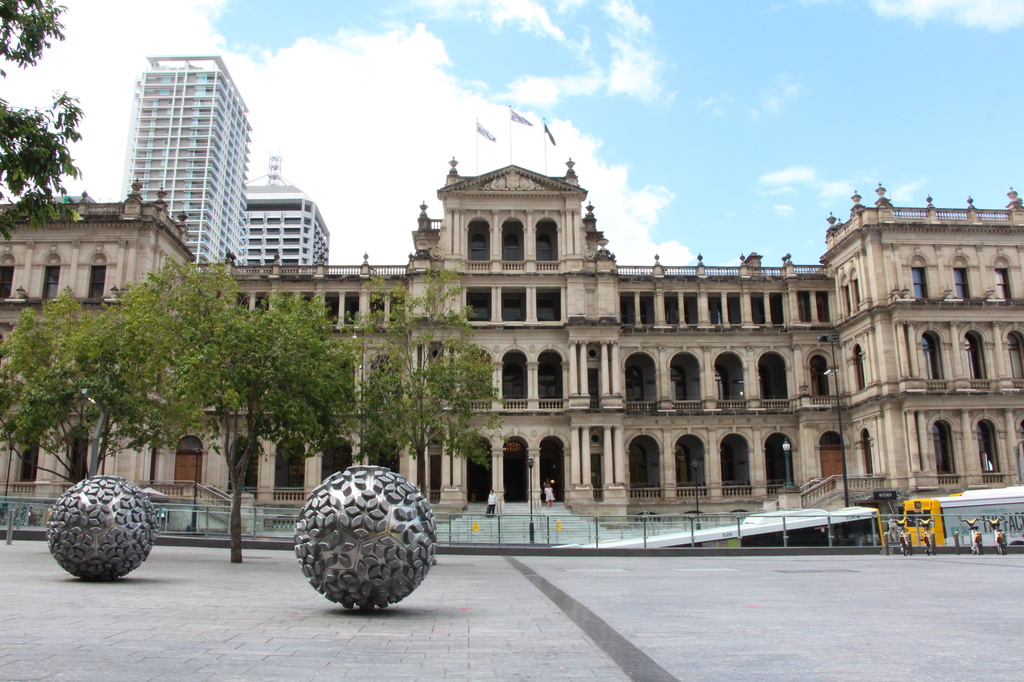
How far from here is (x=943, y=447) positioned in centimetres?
4516

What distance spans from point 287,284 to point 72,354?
21687 mm

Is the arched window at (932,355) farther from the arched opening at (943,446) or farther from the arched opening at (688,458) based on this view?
the arched opening at (688,458)

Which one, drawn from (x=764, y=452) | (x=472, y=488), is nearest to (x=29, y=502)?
(x=472, y=488)

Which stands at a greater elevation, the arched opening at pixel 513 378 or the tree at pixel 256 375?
the arched opening at pixel 513 378

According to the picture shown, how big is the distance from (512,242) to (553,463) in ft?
48.2

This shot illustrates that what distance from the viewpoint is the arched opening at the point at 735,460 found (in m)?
49.8

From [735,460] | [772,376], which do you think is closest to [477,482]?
[735,460]

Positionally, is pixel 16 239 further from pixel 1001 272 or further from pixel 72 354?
pixel 1001 272

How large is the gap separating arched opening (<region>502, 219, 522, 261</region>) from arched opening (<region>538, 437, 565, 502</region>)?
39.8 ft

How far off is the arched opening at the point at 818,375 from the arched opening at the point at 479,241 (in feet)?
72.0

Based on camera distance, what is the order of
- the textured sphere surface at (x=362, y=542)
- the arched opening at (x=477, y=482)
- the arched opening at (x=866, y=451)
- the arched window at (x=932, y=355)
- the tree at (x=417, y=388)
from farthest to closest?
the arched opening at (x=477, y=482) < the arched opening at (x=866, y=451) < the arched window at (x=932, y=355) < the tree at (x=417, y=388) < the textured sphere surface at (x=362, y=542)

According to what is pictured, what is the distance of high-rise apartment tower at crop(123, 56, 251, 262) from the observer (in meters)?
137

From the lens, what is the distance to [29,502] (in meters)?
29.5

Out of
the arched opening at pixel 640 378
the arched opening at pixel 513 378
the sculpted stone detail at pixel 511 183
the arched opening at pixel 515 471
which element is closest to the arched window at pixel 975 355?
the arched opening at pixel 640 378
